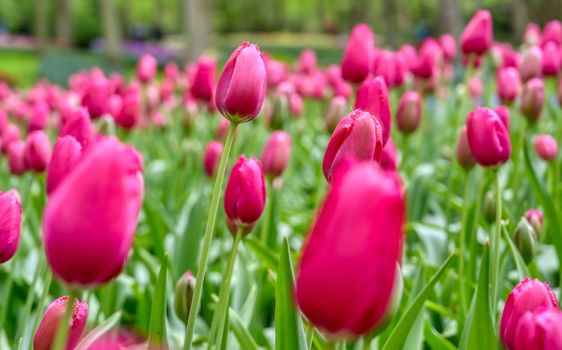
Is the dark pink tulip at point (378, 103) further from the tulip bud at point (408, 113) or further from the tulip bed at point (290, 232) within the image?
the tulip bud at point (408, 113)

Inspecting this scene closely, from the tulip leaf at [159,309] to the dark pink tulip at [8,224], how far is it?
0.21 m

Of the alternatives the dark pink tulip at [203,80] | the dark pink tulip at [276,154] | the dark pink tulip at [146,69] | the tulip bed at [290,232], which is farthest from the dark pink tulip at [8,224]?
the dark pink tulip at [146,69]

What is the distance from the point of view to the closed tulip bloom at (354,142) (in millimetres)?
1112

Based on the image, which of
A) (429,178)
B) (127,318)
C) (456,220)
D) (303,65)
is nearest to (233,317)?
(127,318)

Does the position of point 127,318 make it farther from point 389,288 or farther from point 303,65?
point 303,65

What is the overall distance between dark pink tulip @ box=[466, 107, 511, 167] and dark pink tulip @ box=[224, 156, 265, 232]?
449 mm

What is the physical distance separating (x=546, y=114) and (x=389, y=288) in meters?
5.07

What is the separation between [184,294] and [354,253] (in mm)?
940

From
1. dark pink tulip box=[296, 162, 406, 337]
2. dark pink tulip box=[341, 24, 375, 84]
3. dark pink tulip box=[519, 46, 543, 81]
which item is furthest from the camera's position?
dark pink tulip box=[519, 46, 543, 81]

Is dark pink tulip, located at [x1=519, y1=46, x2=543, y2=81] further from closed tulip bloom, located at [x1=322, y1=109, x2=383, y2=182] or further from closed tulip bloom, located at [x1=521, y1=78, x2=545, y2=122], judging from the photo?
closed tulip bloom, located at [x1=322, y1=109, x2=383, y2=182]

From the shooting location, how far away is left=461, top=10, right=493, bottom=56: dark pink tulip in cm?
257

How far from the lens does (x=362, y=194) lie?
0.62m

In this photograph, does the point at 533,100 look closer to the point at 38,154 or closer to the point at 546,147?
the point at 546,147

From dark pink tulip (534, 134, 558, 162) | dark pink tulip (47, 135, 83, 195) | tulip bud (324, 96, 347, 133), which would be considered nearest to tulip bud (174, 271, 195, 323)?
dark pink tulip (47, 135, 83, 195)
